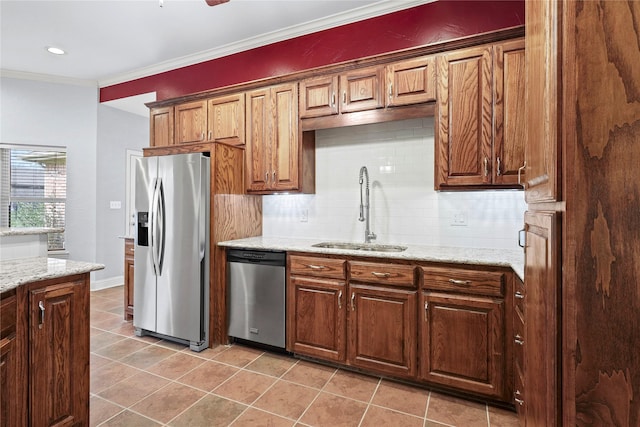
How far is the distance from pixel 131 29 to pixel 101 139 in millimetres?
2101

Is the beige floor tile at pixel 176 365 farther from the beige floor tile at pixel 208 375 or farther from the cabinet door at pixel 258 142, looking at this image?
the cabinet door at pixel 258 142

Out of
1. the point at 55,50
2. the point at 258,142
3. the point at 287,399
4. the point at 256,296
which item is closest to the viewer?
the point at 287,399

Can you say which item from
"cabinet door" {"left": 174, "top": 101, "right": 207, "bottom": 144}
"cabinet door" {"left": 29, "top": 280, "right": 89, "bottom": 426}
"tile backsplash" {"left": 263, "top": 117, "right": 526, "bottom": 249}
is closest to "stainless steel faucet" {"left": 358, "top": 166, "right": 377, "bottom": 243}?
"tile backsplash" {"left": 263, "top": 117, "right": 526, "bottom": 249}

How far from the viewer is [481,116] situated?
2271 millimetres

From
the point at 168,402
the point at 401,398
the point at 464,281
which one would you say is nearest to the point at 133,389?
the point at 168,402

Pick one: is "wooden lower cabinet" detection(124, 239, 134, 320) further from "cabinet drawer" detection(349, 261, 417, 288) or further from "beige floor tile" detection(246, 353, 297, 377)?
"cabinet drawer" detection(349, 261, 417, 288)

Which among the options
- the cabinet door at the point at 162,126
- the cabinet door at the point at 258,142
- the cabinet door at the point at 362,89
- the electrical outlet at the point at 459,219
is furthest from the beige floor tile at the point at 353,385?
the cabinet door at the point at 162,126

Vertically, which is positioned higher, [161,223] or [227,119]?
[227,119]

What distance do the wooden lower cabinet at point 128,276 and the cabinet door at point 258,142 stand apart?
155 centimetres

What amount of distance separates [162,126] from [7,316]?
2.71m

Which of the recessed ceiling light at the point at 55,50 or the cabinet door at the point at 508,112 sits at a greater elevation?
the recessed ceiling light at the point at 55,50

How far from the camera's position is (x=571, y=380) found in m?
0.63

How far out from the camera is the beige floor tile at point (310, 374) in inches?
93.1

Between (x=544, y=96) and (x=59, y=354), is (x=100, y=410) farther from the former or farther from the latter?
(x=544, y=96)
